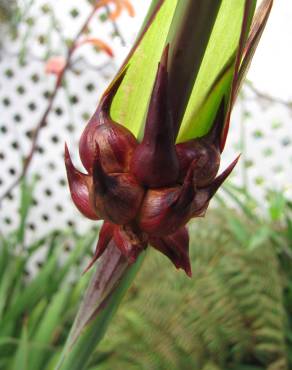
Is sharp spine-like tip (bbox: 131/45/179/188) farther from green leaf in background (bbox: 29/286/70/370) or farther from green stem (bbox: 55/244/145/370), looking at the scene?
green leaf in background (bbox: 29/286/70/370)

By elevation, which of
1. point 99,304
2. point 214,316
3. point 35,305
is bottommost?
point 35,305

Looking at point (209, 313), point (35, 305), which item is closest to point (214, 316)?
point (209, 313)

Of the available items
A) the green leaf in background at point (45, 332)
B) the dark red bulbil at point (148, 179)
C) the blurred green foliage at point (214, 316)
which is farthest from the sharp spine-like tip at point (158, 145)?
the green leaf in background at point (45, 332)

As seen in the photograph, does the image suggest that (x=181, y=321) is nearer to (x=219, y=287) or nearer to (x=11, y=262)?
(x=219, y=287)

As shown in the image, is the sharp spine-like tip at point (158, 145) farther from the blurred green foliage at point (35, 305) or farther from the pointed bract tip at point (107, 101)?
the blurred green foliage at point (35, 305)

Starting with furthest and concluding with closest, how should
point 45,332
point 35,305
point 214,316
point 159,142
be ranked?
1. point 35,305
2. point 45,332
3. point 214,316
4. point 159,142

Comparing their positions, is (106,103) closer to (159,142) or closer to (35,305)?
(159,142)

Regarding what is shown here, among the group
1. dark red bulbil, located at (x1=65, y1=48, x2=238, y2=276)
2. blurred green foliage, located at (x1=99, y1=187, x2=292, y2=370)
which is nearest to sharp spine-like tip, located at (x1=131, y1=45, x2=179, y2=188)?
dark red bulbil, located at (x1=65, y1=48, x2=238, y2=276)
